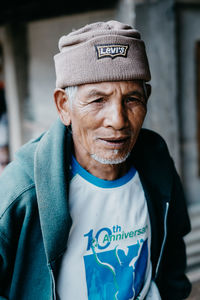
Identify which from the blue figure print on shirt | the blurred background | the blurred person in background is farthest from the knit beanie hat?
the blurred person in background

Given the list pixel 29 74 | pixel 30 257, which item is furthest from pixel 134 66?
pixel 29 74

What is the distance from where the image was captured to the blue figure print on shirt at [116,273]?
156 centimetres

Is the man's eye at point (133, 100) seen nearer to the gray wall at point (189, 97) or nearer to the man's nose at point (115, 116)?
the man's nose at point (115, 116)

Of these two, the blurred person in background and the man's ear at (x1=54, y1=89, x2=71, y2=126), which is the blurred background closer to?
the blurred person in background

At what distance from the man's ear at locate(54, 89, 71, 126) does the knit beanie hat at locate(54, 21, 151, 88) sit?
87 millimetres

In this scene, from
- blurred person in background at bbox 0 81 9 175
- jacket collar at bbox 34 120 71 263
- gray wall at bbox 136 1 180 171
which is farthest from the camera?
blurred person in background at bbox 0 81 9 175

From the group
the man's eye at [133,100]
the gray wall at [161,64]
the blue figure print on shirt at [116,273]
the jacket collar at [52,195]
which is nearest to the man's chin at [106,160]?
the jacket collar at [52,195]

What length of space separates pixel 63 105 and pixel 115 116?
34cm

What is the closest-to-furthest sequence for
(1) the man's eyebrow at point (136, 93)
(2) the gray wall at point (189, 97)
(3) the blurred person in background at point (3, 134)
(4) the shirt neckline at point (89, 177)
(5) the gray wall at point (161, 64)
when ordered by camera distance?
(1) the man's eyebrow at point (136, 93), (4) the shirt neckline at point (89, 177), (5) the gray wall at point (161, 64), (2) the gray wall at point (189, 97), (3) the blurred person in background at point (3, 134)

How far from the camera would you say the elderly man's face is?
1482 mm

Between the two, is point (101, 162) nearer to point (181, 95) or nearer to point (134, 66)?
point (134, 66)

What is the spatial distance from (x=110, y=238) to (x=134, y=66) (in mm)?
855

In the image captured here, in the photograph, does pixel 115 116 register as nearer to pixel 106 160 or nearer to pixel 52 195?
pixel 106 160

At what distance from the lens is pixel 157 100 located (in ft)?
11.5
